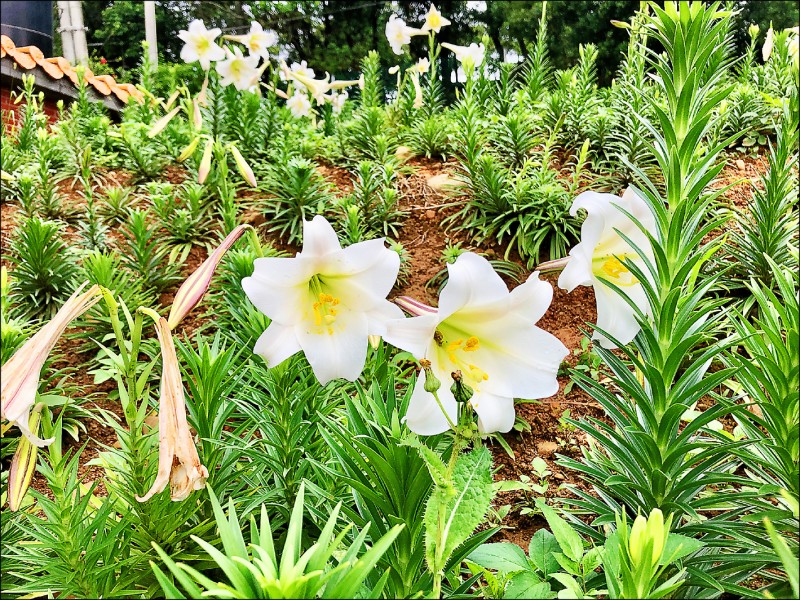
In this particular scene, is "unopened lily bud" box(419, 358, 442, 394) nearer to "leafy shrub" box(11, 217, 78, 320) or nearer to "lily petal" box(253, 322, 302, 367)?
"lily petal" box(253, 322, 302, 367)

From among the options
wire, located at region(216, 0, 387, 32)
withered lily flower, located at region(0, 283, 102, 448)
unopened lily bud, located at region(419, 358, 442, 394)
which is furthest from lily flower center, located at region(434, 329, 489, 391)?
wire, located at region(216, 0, 387, 32)

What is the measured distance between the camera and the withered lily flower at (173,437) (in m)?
0.78

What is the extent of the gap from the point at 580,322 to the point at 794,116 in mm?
1158

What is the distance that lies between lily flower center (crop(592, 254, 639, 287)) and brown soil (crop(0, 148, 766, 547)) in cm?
52

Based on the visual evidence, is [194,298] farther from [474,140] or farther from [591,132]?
[591,132]

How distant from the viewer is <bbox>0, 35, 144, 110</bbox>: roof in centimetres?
452

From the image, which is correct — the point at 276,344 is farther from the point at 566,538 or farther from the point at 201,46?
the point at 201,46

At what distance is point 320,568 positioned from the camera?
1.98ft

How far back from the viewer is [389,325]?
28.1 inches

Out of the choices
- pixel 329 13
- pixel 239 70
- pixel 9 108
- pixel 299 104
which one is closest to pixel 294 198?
pixel 239 70

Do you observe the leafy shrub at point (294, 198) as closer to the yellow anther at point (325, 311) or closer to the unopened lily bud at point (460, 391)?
the yellow anther at point (325, 311)

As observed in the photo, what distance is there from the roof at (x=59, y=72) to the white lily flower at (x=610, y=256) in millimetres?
4783

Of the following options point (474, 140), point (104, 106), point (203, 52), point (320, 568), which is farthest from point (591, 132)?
point (104, 106)

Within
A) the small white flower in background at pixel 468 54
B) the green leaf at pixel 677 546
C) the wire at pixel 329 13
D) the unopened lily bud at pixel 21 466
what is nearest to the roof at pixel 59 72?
the small white flower in background at pixel 468 54
